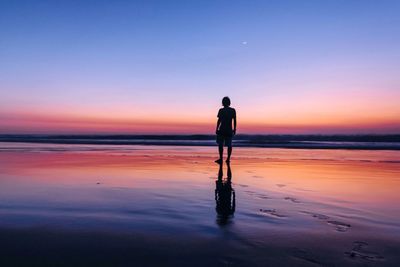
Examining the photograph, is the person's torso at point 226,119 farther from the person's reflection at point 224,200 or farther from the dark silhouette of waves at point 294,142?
the dark silhouette of waves at point 294,142

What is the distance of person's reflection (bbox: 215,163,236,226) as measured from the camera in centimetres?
438

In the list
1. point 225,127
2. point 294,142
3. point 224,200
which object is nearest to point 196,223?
point 224,200

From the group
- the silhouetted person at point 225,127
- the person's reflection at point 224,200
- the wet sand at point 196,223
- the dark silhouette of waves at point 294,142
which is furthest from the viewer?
the dark silhouette of waves at point 294,142

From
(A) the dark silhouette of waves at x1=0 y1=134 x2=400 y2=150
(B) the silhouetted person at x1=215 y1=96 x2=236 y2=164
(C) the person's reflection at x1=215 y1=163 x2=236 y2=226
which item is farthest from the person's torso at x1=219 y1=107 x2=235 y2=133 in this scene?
(A) the dark silhouette of waves at x1=0 y1=134 x2=400 y2=150

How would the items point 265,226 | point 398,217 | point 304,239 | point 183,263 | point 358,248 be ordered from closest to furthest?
point 183,263, point 358,248, point 304,239, point 265,226, point 398,217

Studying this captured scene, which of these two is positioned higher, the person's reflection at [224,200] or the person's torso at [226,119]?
the person's torso at [226,119]

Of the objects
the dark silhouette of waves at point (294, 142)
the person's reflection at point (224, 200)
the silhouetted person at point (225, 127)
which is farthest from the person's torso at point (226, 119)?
the dark silhouette of waves at point (294, 142)

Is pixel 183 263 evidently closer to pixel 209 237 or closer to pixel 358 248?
pixel 209 237

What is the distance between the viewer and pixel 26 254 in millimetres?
2857

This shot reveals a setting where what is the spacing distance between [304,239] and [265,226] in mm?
559

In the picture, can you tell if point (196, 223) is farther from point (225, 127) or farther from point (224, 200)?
point (225, 127)

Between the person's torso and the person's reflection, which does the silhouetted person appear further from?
the person's reflection

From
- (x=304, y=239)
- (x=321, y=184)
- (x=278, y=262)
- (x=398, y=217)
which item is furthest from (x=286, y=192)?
(x=278, y=262)

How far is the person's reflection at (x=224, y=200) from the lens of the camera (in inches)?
172
